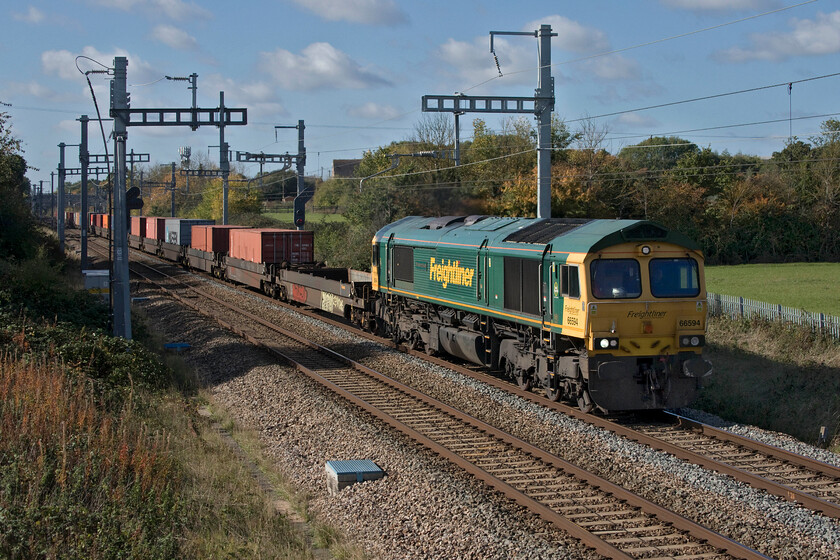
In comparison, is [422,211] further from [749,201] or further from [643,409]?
[643,409]

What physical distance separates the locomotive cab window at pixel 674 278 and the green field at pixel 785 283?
51.9ft

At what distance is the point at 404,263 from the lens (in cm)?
1969

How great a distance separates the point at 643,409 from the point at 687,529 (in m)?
5.32

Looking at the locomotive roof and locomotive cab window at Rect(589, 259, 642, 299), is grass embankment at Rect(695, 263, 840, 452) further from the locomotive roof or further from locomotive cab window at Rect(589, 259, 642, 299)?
the locomotive roof

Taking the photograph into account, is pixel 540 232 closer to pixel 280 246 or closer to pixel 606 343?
pixel 606 343

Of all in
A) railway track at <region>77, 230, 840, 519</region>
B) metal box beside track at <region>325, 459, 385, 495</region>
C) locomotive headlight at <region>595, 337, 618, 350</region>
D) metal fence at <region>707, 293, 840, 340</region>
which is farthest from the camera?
metal fence at <region>707, 293, 840, 340</region>

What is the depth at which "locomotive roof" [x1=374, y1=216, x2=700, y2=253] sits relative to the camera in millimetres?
12570

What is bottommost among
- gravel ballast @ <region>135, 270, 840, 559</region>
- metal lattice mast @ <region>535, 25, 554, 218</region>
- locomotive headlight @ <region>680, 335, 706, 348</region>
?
gravel ballast @ <region>135, 270, 840, 559</region>

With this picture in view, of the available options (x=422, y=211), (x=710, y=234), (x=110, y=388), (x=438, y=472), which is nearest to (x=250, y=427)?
(x=110, y=388)

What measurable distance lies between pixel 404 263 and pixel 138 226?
161ft

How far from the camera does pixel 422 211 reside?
140 ft

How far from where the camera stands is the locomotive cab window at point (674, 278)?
12680 mm

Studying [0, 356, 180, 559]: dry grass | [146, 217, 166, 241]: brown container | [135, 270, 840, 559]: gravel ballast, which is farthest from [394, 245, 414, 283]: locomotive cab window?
[146, 217, 166, 241]: brown container

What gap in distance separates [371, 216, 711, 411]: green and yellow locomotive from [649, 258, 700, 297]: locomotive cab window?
0.05ft
